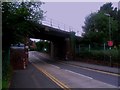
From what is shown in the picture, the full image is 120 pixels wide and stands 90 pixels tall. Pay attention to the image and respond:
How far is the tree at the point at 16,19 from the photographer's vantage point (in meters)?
24.8

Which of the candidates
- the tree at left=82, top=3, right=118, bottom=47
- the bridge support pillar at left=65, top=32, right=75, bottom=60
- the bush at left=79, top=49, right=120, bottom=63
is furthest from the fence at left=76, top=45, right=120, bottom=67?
the tree at left=82, top=3, right=118, bottom=47

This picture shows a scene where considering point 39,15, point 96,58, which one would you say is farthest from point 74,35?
point 39,15

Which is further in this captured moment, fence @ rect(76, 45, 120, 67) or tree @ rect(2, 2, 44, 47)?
fence @ rect(76, 45, 120, 67)

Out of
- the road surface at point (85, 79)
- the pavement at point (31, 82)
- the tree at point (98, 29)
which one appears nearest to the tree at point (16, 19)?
the pavement at point (31, 82)

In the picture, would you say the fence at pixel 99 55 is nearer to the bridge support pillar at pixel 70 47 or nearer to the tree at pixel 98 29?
the bridge support pillar at pixel 70 47

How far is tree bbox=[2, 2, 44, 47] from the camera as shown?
24.8 meters

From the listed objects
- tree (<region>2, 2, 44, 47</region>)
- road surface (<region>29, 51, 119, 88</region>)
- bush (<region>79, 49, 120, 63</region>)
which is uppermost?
tree (<region>2, 2, 44, 47</region>)

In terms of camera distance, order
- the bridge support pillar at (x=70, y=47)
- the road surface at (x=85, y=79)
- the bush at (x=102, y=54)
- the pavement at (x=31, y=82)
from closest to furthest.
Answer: the pavement at (x=31, y=82) → the road surface at (x=85, y=79) → the bush at (x=102, y=54) → the bridge support pillar at (x=70, y=47)

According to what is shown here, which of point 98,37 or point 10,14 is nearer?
point 10,14

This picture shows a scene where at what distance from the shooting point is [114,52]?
51.8 m

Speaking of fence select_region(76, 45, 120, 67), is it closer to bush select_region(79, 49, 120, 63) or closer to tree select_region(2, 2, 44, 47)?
bush select_region(79, 49, 120, 63)

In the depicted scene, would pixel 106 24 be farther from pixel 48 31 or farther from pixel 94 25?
pixel 48 31

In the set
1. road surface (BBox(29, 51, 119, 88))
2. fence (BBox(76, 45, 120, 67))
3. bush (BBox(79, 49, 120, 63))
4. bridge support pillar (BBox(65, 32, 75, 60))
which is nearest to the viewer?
road surface (BBox(29, 51, 119, 88))

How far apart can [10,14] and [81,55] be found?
157ft
